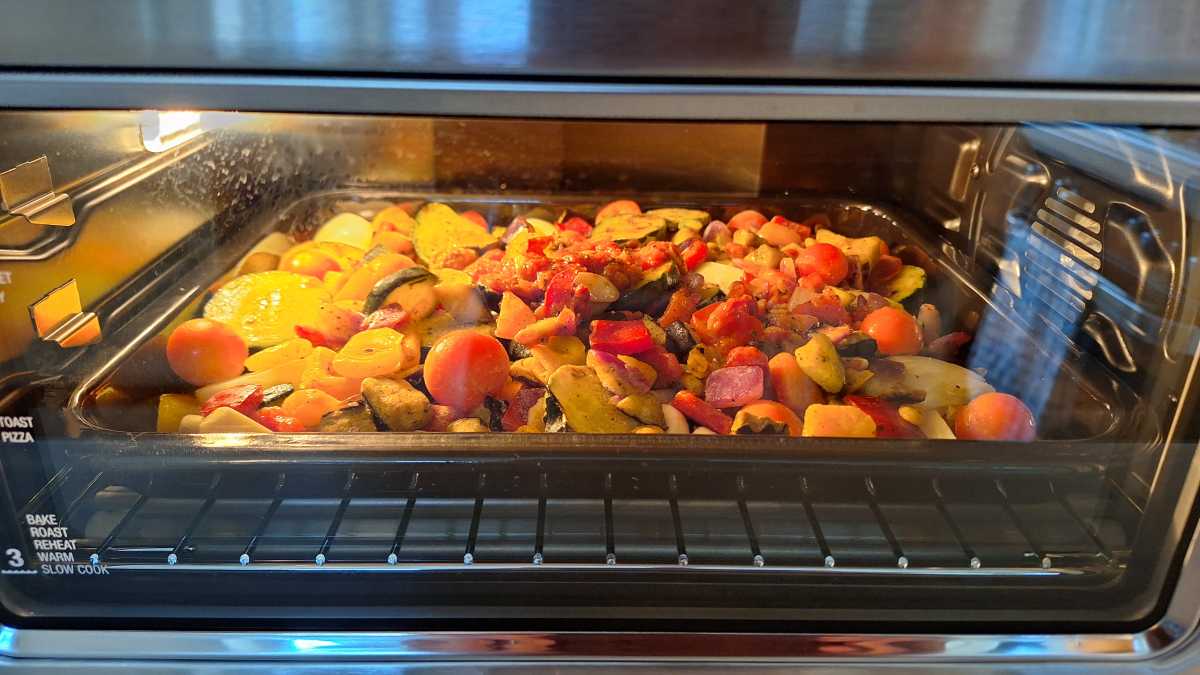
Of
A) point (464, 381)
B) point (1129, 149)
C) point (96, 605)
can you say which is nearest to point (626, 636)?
point (464, 381)

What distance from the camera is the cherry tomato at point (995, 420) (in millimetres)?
800

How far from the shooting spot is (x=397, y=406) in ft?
2.55

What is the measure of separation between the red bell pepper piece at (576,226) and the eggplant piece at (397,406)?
34cm

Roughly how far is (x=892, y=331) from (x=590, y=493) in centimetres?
37

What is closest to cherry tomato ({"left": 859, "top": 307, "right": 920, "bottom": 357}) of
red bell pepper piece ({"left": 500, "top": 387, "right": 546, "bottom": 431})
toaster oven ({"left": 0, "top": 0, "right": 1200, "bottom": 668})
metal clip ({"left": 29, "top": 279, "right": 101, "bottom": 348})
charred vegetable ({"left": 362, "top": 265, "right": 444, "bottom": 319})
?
toaster oven ({"left": 0, "top": 0, "right": 1200, "bottom": 668})

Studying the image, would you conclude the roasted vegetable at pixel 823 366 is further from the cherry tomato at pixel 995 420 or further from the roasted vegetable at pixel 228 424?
the roasted vegetable at pixel 228 424

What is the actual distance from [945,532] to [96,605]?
0.71m

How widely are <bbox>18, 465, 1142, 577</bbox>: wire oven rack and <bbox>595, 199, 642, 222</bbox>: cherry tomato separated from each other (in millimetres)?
440

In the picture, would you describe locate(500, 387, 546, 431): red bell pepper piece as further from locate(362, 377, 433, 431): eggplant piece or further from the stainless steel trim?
the stainless steel trim

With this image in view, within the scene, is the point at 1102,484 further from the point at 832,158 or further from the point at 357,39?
the point at 357,39

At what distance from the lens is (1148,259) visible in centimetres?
75

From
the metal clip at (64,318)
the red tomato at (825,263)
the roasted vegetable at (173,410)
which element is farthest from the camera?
the red tomato at (825,263)

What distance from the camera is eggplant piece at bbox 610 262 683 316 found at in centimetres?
86

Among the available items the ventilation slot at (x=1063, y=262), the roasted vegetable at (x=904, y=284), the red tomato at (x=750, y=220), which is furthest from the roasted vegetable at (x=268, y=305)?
the ventilation slot at (x=1063, y=262)
